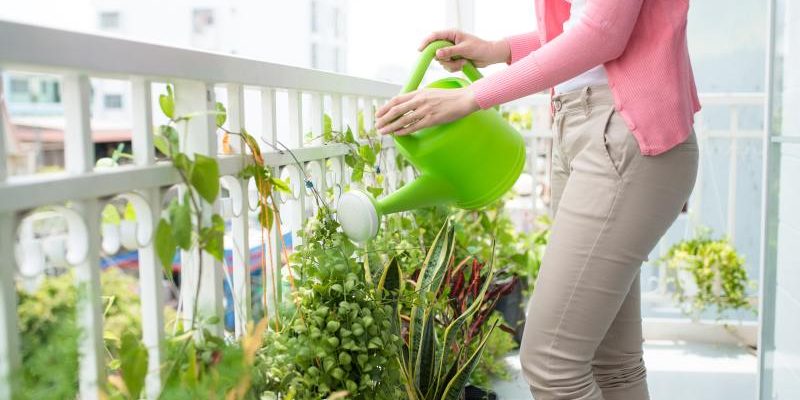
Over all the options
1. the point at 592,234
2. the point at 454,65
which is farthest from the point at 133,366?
the point at 454,65

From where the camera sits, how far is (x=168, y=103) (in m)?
0.91

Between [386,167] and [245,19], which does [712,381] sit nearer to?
[386,167]

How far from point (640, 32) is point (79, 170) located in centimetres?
79

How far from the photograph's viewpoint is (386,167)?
2010mm

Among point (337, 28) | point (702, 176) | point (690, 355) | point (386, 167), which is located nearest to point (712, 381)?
point (690, 355)

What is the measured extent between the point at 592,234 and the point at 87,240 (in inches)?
26.8

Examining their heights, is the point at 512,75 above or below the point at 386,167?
above

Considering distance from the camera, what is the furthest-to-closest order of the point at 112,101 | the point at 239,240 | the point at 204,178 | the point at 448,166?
the point at 112,101, the point at 448,166, the point at 239,240, the point at 204,178

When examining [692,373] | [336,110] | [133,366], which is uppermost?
[336,110]

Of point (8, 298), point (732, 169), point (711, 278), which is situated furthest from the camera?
point (732, 169)

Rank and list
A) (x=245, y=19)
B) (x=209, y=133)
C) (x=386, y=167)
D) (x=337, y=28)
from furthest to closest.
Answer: (x=245, y=19) < (x=337, y=28) < (x=386, y=167) < (x=209, y=133)

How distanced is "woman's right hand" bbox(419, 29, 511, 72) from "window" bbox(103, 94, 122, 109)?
45.7 feet

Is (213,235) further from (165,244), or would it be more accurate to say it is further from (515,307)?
(515,307)

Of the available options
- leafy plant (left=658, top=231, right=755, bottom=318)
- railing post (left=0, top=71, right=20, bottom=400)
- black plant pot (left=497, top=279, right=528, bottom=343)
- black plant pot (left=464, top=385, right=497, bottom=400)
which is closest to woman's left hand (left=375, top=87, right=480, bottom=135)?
railing post (left=0, top=71, right=20, bottom=400)
